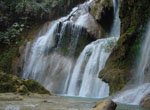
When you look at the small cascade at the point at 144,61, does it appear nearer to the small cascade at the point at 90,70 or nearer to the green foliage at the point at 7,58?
the small cascade at the point at 90,70

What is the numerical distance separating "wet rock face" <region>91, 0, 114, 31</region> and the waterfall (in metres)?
9.06

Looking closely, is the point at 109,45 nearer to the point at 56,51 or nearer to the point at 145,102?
the point at 56,51

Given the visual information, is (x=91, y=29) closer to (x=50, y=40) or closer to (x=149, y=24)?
(x=50, y=40)

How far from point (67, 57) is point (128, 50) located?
8.98 metres

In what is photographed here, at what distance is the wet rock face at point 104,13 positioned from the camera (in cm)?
3139

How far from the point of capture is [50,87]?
98.6 ft

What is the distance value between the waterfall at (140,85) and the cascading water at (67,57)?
476 cm

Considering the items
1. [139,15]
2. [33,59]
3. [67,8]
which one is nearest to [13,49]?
[33,59]

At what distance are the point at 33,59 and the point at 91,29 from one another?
513 centimetres

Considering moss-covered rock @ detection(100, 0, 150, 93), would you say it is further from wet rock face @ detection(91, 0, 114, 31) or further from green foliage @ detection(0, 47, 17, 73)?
green foliage @ detection(0, 47, 17, 73)

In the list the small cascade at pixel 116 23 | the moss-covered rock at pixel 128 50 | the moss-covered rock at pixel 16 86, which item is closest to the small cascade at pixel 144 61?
the moss-covered rock at pixel 128 50

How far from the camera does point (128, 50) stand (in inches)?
910

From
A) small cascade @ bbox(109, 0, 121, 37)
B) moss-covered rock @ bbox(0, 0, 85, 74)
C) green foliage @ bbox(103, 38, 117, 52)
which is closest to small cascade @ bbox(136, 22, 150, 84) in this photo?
green foliage @ bbox(103, 38, 117, 52)

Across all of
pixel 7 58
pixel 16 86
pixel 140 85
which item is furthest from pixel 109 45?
pixel 7 58
